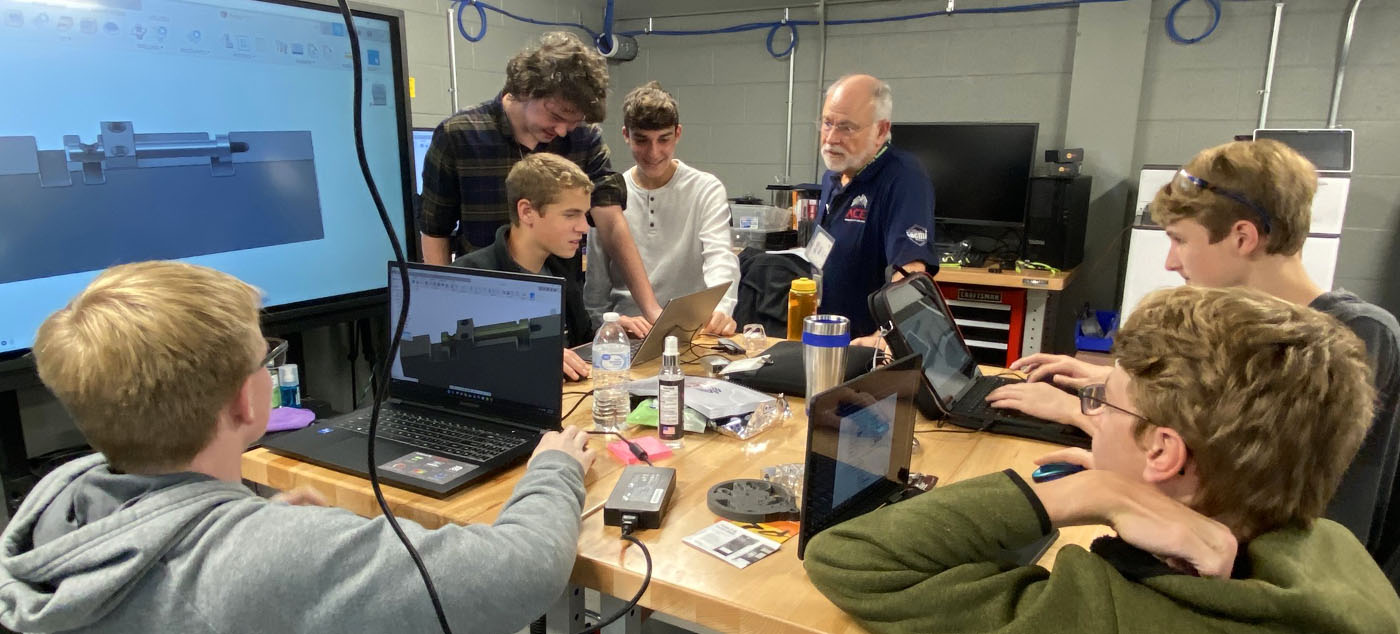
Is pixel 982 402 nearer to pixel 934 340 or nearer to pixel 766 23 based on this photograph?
pixel 934 340

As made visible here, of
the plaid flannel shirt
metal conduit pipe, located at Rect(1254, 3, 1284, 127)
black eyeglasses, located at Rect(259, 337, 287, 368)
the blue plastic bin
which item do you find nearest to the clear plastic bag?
black eyeglasses, located at Rect(259, 337, 287, 368)

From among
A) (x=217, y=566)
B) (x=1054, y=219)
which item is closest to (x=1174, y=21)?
(x=1054, y=219)

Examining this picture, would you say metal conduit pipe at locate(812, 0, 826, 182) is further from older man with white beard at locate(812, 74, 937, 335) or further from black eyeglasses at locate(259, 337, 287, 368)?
black eyeglasses at locate(259, 337, 287, 368)

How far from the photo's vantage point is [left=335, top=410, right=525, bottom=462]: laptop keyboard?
1.34m

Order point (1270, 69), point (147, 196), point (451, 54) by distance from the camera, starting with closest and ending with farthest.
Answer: point (147, 196), point (1270, 69), point (451, 54)

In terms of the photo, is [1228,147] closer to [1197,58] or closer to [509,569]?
[509,569]

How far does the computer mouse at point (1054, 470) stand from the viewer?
1.19 metres

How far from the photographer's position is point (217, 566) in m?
0.79

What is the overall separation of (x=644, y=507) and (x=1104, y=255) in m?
3.87

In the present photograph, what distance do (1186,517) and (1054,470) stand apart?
0.37 m

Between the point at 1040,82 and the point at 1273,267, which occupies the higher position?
the point at 1040,82

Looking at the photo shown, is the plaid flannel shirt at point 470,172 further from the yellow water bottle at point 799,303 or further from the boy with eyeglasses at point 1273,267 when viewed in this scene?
the boy with eyeglasses at point 1273,267

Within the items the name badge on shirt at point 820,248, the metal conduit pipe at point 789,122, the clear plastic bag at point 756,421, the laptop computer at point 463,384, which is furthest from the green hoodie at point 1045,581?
the metal conduit pipe at point 789,122

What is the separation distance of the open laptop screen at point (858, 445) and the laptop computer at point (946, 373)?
0.81ft
